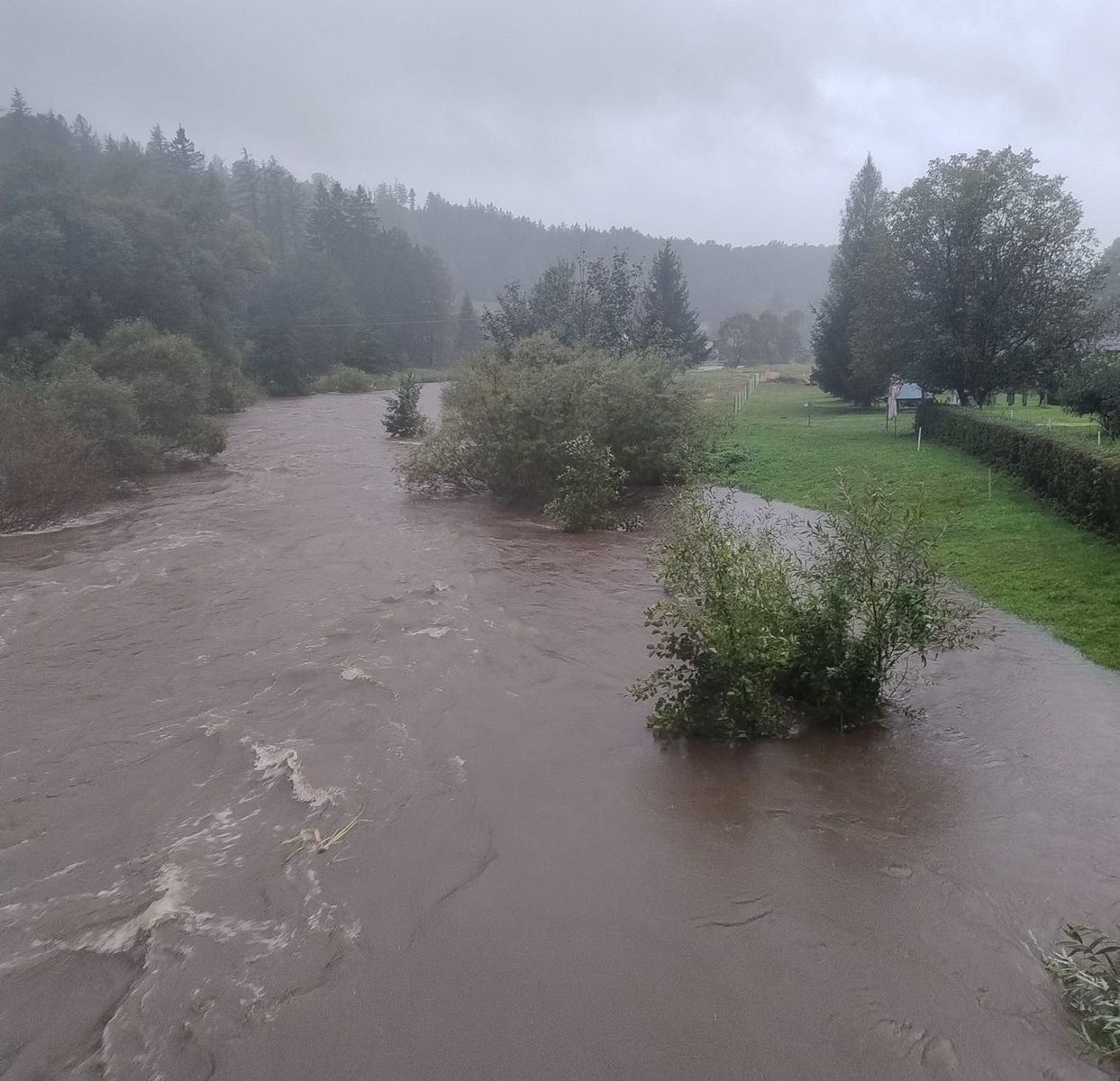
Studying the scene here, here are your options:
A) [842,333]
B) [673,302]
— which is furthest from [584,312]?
[673,302]

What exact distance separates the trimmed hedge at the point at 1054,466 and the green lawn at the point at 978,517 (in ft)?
0.80

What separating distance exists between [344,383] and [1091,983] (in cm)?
6114

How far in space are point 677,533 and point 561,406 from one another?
11088mm

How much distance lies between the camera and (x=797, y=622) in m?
8.23

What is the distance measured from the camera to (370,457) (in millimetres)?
29359

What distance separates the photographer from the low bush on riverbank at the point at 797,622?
25.8 ft

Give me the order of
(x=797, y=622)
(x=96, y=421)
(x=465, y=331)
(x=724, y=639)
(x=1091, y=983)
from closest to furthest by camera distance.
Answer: (x=1091, y=983), (x=724, y=639), (x=797, y=622), (x=96, y=421), (x=465, y=331)

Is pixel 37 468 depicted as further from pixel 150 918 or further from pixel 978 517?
pixel 978 517

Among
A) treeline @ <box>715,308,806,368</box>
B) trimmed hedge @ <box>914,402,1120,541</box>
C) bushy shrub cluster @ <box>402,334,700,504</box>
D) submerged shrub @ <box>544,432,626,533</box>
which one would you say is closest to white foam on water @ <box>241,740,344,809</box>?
submerged shrub @ <box>544,432,626,533</box>

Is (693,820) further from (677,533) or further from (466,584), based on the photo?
(466,584)

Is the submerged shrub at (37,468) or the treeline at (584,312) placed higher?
the treeline at (584,312)

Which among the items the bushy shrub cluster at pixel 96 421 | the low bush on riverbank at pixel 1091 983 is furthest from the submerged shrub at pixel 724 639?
the bushy shrub cluster at pixel 96 421

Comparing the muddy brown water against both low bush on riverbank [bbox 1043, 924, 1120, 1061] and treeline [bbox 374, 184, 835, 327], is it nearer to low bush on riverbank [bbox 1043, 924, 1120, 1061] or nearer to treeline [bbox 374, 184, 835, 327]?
low bush on riverbank [bbox 1043, 924, 1120, 1061]

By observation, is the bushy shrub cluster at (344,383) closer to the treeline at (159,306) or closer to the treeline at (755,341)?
the treeline at (159,306)
